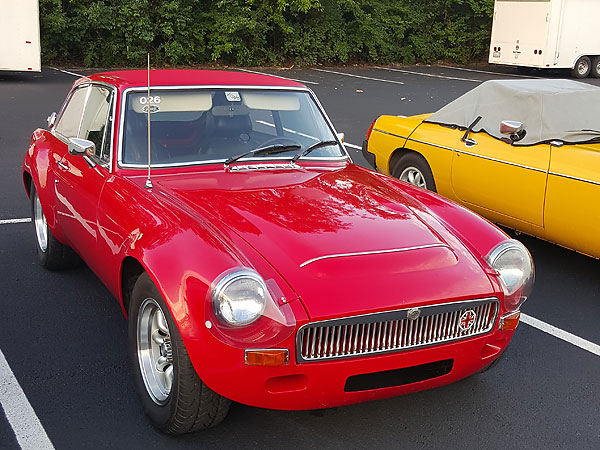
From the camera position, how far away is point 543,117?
6.32 meters

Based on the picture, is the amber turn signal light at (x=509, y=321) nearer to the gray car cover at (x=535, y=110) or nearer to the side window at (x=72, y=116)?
the gray car cover at (x=535, y=110)

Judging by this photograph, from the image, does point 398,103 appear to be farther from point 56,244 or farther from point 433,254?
point 433,254

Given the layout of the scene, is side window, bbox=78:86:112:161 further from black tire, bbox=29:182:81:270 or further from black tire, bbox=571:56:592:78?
black tire, bbox=571:56:592:78

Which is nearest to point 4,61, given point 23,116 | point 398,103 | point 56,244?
point 23,116

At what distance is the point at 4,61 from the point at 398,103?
9362 mm

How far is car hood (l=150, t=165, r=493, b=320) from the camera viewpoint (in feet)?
10.6

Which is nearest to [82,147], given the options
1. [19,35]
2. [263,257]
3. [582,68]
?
[263,257]

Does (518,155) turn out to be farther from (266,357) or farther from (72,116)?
(266,357)

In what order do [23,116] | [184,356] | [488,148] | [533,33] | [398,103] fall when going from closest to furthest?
Answer: [184,356] < [488,148] < [23,116] < [398,103] < [533,33]

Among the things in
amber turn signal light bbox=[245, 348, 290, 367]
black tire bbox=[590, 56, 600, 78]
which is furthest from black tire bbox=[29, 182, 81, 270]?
black tire bbox=[590, 56, 600, 78]

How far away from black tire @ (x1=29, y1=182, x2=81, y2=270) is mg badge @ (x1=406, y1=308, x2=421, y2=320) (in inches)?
123

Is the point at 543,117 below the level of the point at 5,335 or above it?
above

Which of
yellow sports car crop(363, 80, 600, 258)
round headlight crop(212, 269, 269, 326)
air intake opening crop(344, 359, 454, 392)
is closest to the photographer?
round headlight crop(212, 269, 269, 326)

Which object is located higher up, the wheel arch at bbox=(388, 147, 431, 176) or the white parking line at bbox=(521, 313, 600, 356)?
the wheel arch at bbox=(388, 147, 431, 176)
